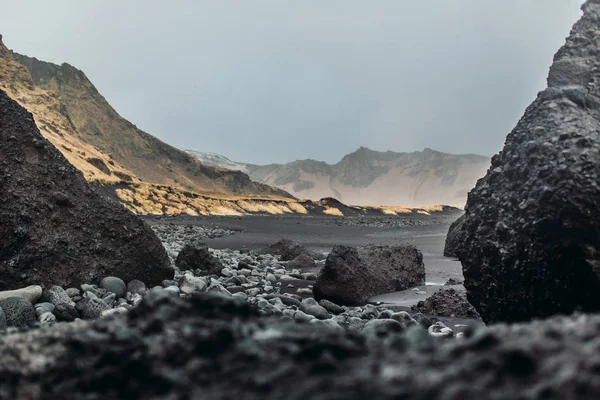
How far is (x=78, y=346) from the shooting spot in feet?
3.84

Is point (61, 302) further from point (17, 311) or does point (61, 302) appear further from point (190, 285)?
point (190, 285)

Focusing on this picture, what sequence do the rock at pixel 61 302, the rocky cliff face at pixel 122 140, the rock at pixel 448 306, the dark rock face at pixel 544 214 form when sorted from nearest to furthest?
the dark rock face at pixel 544 214
the rock at pixel 61 302
the rock at pixel 448 306
the rocky cliff face at pixel 122 140

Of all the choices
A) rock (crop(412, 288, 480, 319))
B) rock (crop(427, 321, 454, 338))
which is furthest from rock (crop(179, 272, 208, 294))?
rock (crop(427, 321, 454, 338))

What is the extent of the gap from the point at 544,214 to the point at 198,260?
225 inches

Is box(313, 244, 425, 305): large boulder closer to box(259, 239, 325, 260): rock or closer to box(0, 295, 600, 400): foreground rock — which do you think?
box(259, 239, 325, 260): rock

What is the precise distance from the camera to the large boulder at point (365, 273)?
5793mm

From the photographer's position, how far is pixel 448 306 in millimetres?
5121

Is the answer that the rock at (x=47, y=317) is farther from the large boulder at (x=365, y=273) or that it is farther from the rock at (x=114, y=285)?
the large boulder at (x=365, y=273)

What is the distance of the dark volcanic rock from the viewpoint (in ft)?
24.4

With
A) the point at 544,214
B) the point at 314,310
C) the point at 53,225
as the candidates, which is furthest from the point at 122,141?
the point at 544,214

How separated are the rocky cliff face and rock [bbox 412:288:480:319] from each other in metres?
84.3

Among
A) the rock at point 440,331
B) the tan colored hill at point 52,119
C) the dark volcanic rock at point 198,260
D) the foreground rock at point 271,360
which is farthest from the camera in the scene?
the tan colored hill at point 52,119

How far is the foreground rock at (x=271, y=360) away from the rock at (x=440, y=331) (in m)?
3.08

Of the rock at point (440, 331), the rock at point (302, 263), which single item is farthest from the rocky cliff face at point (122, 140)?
the rock at point (440, 331)
